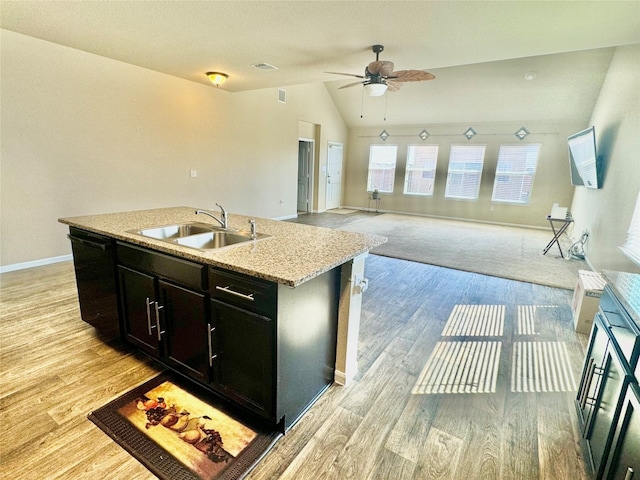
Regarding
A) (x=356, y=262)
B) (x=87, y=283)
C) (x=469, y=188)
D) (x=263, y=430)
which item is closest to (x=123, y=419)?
(x=263, y=430)

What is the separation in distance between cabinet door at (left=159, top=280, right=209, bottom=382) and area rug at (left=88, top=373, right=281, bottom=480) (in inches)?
6.8

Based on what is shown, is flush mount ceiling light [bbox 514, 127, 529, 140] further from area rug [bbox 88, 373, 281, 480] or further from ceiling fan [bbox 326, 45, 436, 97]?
area rug [bbox 88, 373, 281, 480]

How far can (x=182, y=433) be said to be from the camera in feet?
5.32

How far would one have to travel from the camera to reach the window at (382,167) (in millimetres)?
9609

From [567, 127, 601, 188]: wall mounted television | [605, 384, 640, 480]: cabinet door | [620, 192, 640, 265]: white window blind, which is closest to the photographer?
[605, 384, 640, 480]: cabinet door

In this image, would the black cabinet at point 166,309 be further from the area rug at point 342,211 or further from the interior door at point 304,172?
the area rug at point 342,211

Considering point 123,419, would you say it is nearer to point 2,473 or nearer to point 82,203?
point 2,473

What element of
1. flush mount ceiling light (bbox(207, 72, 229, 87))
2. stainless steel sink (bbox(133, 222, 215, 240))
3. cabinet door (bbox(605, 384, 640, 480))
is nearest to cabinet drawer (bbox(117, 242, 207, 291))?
stainless steel sink (bbox(133, 222, 215, 240))

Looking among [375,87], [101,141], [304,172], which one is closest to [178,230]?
[375,87]

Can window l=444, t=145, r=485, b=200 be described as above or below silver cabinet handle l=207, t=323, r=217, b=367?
above

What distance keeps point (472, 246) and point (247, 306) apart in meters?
5.33

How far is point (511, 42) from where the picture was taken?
297 cm

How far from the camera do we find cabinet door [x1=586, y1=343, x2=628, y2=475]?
122 centimetres

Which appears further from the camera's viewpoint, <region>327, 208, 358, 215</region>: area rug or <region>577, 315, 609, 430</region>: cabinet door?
<region>327, 208, 358, 215</region>: area rug
